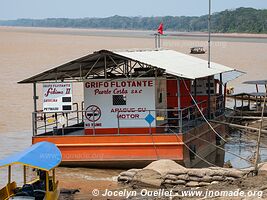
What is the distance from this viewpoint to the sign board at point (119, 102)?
19828mm

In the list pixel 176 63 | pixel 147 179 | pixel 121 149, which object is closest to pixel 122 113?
pixel 121 149

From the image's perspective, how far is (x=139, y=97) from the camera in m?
19.9

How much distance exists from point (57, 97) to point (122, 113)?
1893 millimetres

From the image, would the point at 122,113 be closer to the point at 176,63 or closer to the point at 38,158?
the point at 176,63

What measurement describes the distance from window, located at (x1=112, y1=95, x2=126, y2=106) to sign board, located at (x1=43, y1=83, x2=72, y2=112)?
1301mm

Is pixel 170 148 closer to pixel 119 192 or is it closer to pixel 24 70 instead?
pixel 119 192

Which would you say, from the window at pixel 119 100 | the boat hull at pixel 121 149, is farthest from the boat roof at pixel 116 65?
the boat hull at pixel 121 149

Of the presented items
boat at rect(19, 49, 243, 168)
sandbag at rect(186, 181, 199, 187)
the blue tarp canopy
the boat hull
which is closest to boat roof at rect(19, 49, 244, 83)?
boat at rect(19, 49, 243, 168)

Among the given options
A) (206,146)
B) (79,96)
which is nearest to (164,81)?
(206,146)

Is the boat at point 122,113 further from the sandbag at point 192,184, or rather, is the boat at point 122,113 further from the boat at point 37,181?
the boat at point 37,181

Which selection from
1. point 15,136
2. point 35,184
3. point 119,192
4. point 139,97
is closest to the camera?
point 35,184

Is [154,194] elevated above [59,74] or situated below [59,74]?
below

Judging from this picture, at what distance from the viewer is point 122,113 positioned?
65.3ft

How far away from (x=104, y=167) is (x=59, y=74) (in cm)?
308
